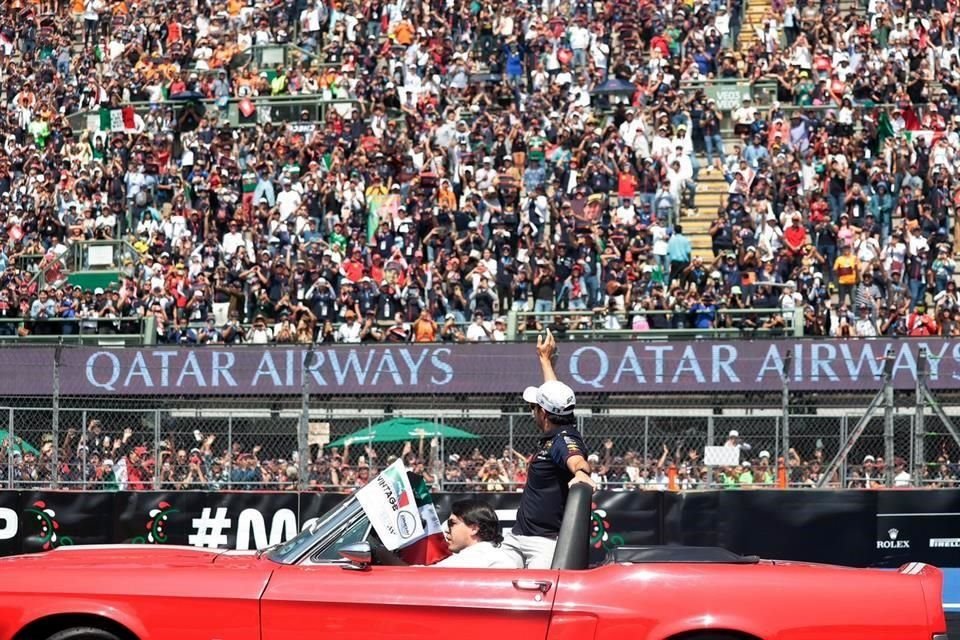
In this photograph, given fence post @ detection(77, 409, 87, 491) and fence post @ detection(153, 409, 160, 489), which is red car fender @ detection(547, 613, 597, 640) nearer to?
fence post @ detection(153, 409, 160, 489)

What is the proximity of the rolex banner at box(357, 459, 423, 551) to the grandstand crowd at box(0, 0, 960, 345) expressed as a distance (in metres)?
14.0

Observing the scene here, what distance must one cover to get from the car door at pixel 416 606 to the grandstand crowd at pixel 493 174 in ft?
47.1

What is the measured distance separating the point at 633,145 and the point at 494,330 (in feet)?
15.5

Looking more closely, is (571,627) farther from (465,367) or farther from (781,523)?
(465,367)

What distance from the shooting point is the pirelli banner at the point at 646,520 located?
48.4 feet

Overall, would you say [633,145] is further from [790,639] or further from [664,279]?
[790,639]

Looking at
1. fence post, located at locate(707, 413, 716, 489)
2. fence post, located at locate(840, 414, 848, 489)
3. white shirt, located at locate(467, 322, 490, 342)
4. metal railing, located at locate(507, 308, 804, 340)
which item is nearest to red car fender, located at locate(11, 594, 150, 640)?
fence post, located at locate(707, 413, 716, 489)

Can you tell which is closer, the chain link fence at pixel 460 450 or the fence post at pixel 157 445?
the chain link fence at pixel 460 450

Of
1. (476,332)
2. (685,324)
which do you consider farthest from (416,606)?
(476,332)

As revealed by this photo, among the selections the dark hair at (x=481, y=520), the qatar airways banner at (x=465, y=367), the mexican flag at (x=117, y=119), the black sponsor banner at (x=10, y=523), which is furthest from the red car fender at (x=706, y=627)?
the mexican flag at (x=117, y=119)

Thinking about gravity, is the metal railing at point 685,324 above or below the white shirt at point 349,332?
above

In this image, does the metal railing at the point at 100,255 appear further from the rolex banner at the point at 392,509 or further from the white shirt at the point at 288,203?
the rolex banner at the point at 392,509

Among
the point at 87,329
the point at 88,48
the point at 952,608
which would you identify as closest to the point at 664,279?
the point at 87,329

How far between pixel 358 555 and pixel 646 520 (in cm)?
717
